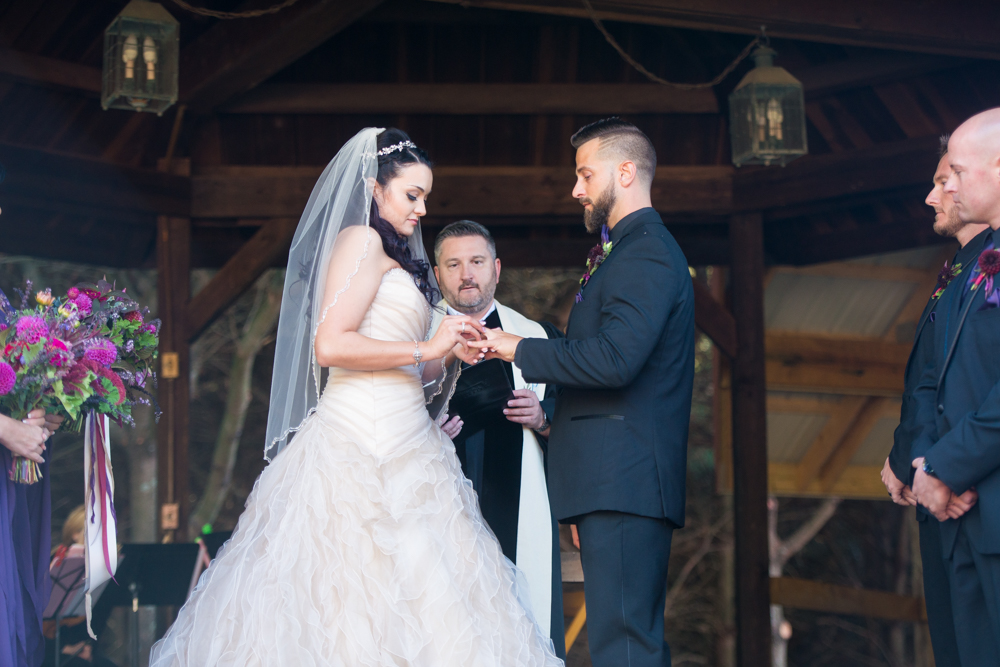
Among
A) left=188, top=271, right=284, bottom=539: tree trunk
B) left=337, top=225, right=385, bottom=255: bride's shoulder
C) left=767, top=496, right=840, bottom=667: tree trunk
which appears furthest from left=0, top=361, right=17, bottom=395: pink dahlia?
left=767, top=496, right=840, bottom=667: tree trunk

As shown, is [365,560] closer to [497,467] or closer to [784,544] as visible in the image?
[497,467]

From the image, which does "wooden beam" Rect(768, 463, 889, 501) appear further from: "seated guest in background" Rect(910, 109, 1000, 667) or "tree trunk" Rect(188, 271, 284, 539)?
"tree trunk" Rect(188, 271, 284, 539)

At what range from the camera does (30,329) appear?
109 inches

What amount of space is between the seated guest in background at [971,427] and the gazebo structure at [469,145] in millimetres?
2809

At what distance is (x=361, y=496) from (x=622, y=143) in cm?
126

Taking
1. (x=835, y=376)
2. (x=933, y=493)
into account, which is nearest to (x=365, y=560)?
(x=933, y=493)

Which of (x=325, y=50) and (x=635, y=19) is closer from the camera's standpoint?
(x=635, y=19)

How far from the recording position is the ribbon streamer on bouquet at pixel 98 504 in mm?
3221

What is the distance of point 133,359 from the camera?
125 inches

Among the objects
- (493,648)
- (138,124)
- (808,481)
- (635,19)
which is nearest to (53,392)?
(493,648)

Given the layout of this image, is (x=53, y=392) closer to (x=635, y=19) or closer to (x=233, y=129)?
(x=635, y=19)

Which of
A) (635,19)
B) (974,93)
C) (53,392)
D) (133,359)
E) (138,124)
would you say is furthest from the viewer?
(138,124)

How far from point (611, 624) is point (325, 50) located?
452cm

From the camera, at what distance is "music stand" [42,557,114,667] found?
4.66 m
